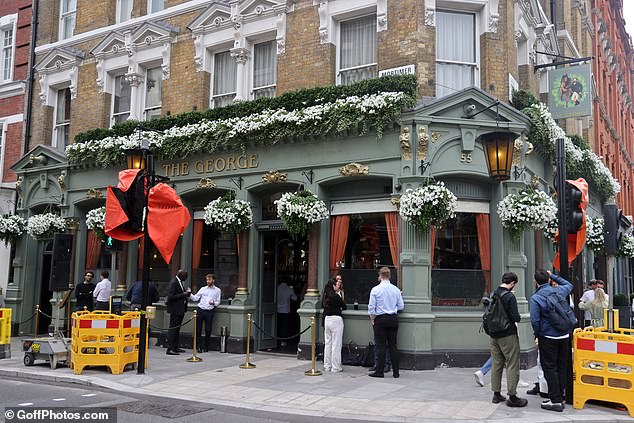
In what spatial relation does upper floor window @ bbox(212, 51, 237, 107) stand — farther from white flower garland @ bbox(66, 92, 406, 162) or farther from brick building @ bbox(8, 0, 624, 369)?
white flower garland @ bbox(66, 92, 406, 162)

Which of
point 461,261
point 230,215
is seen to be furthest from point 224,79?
point 461,261

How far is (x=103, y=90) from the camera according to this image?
18.5 metres

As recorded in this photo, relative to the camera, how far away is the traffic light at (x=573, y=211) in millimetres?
9039

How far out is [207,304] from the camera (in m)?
14.4

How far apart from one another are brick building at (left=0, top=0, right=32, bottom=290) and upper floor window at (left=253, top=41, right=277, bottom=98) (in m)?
9.87

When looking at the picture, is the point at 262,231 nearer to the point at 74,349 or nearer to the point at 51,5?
the point at 74,349

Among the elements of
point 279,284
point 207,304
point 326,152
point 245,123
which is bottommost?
point 207,304

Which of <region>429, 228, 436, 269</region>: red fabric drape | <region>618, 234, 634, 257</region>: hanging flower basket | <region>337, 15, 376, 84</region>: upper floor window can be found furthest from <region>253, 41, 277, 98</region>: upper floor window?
<region>618, 234, 634, 257</region>: hanging flower basket

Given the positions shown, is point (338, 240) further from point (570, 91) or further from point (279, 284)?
point (570, 91)

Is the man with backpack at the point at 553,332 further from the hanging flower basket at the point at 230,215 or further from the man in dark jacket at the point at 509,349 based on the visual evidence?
the hanging flower basket at the point at 230,215

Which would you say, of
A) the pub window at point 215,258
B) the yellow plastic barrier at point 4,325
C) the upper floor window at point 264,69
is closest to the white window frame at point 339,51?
the upper floor window at point 264,69

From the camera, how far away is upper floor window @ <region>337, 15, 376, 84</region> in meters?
14.1

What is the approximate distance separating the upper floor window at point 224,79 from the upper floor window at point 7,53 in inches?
389

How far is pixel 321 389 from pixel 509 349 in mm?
3154
